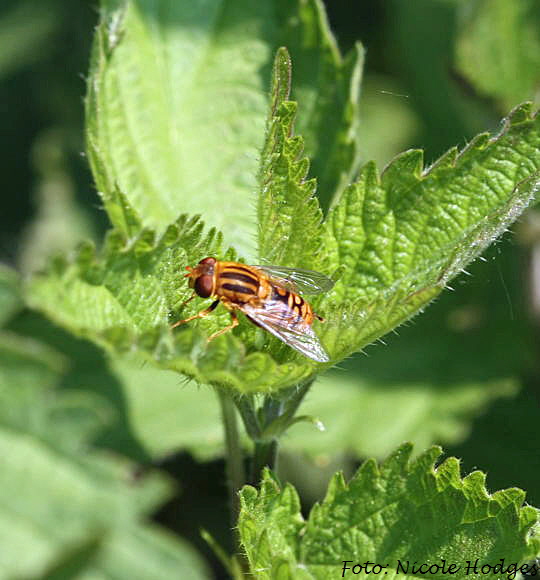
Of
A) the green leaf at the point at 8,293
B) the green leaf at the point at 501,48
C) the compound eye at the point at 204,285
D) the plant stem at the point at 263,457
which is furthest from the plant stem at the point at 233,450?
the green leaf at the point at 501,48

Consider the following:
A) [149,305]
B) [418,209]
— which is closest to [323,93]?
[418,209]

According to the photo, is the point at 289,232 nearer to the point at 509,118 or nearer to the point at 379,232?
the point at 379,232

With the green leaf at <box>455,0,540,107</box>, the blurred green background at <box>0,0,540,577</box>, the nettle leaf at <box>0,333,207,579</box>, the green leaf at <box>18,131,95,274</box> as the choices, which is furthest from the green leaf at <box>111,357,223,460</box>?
the green leaf at <box>455,0,540,107</box>

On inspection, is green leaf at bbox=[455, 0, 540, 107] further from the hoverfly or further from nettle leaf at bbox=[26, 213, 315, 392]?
nettle leaf at bbox=[26, 213, 315, 392]

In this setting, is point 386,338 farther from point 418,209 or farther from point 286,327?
point 286,327

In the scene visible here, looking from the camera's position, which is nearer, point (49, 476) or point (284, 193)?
point (284, 193)

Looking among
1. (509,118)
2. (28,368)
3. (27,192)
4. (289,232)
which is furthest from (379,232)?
(27,192)
